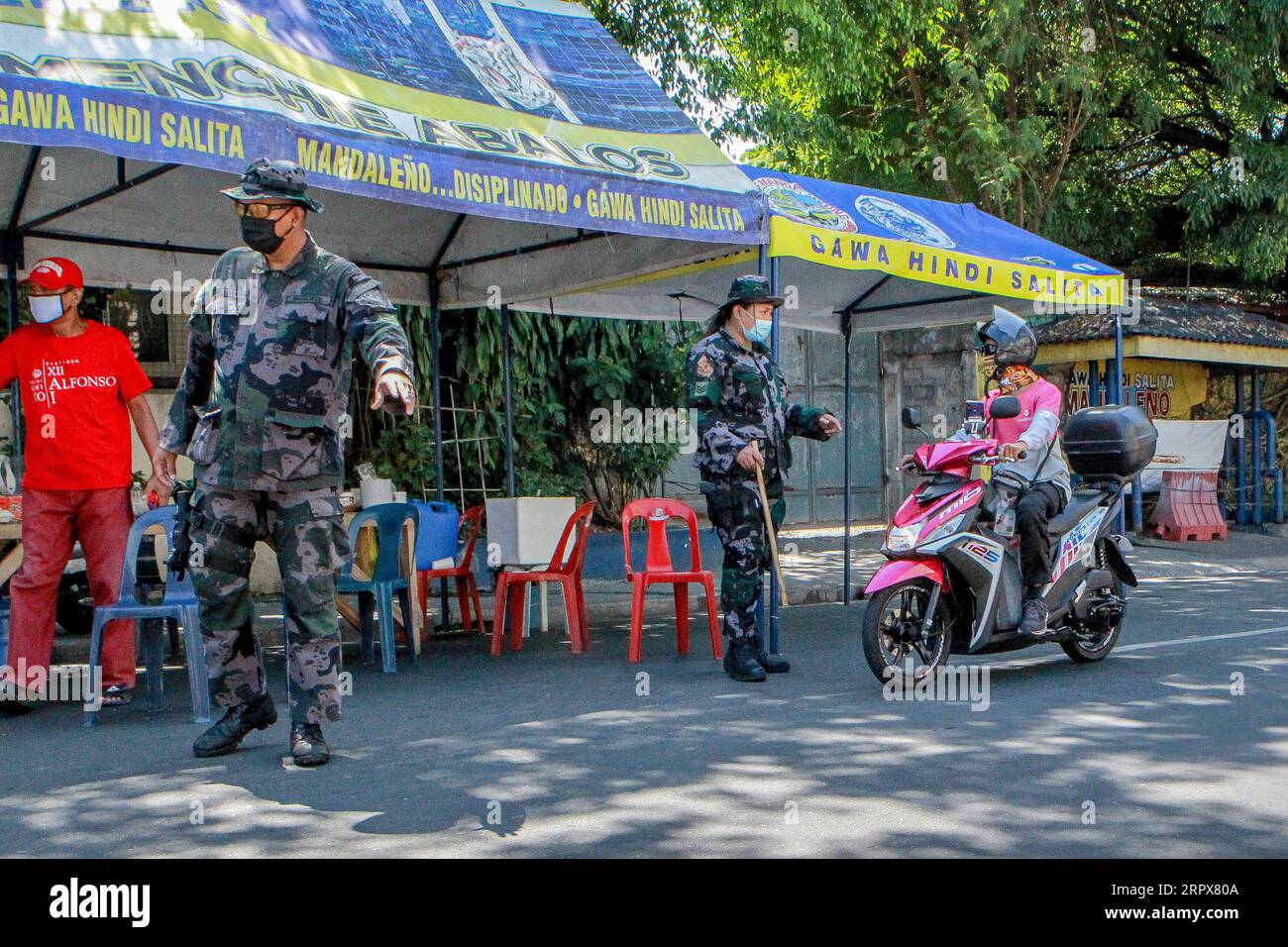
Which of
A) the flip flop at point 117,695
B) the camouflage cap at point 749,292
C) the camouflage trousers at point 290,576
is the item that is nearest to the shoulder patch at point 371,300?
the camouflage trousers at point 290,576

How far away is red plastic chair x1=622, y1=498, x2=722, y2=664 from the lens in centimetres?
775

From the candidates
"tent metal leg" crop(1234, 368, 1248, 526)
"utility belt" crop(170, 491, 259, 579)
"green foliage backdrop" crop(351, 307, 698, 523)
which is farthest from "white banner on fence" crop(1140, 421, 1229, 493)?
"utility belt" crop(170, 491, 259, 579)

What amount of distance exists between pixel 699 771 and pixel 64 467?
132 inches

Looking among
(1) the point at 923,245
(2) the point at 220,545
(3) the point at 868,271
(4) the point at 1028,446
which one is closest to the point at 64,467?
(2) the point at 220,545

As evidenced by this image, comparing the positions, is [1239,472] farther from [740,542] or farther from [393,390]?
[393,390]

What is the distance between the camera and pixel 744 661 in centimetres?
695

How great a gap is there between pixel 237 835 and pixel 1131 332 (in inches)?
540

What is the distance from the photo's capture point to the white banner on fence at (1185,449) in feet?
53.6

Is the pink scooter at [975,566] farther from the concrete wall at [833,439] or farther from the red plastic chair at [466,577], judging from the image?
the concrete wall at [833,439]

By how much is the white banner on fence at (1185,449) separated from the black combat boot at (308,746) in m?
13.2

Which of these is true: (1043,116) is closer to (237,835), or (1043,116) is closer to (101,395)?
(101,395)

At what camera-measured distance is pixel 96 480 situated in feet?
20.7
